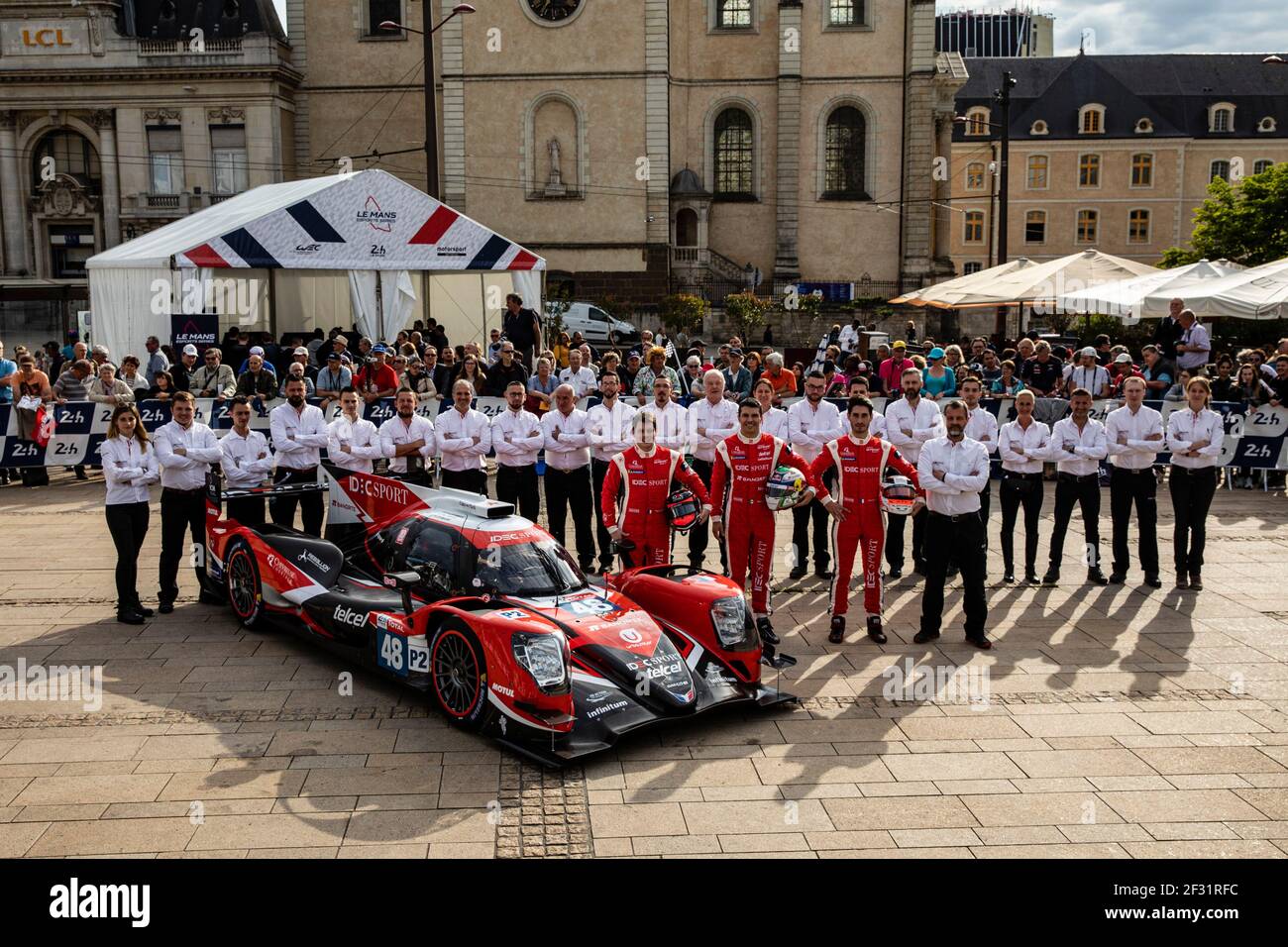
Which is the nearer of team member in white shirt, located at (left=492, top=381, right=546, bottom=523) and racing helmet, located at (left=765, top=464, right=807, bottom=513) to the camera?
racing helmet, located at (left=765, top=464, right=807, bottom=513)

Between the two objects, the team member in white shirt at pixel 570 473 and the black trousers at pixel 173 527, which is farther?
the team member in white shirt at pixel 570 473

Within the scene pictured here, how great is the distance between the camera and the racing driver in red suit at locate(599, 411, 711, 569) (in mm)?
10859

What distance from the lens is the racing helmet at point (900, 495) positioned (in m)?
10.4

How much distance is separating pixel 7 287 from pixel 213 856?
3466 cm

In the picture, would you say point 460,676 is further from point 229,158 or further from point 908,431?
point 229,158

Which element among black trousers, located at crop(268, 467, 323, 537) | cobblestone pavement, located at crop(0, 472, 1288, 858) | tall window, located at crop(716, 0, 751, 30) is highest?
tall window, located at crop(716, 0, 751, 30)

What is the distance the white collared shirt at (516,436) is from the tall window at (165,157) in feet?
135

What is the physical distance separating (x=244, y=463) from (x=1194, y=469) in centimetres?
999

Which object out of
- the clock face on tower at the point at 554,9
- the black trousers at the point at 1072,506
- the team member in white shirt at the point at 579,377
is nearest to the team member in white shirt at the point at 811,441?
the black trousers at the point at 1072,506

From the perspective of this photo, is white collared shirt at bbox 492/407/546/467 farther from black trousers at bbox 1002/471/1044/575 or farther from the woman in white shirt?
black trousers at bbox 1002/471/1044/575

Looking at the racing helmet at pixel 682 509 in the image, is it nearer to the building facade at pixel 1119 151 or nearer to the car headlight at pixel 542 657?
the car headlight at pixel 542 657

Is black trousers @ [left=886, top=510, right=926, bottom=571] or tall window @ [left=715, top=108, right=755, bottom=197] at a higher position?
tall window @ [left=715, top=108, right=755, bottom=197]

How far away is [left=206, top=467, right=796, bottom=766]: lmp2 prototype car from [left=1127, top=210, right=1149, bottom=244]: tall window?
6607 centimetres

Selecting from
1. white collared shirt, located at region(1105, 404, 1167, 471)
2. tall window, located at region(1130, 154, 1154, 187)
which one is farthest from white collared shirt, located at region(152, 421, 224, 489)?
tall window, located at region(1130, 154, 1154, 187)
